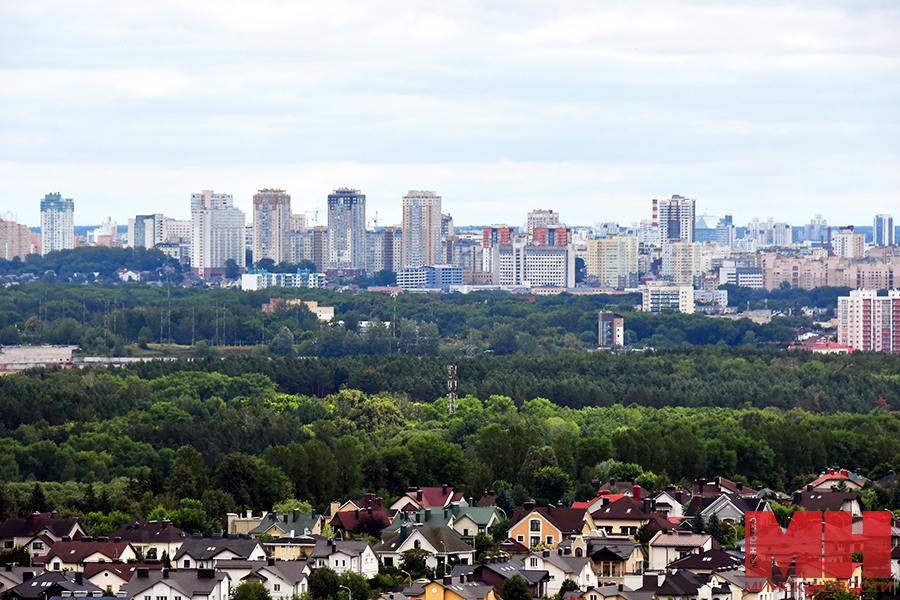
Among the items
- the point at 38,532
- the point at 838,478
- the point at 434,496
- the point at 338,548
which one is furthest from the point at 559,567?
the point at 838,478

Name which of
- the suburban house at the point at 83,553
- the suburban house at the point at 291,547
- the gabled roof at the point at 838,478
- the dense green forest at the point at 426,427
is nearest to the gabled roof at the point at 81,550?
the suburban house at the point at 83,553

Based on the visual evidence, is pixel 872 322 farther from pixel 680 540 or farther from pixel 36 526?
pixel 36 526

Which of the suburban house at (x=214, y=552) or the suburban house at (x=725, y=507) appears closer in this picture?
the suburban house at (x=214, y=552)

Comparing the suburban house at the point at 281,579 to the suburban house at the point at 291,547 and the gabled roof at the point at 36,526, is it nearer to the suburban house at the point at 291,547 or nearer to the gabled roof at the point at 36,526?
the suburban house at the point at 291,547

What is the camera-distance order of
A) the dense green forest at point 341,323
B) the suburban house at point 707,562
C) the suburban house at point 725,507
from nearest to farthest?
1. the suburban house at point 707,562
2. the suburban house at point 725,507
3. the dense green forest at point 341,323

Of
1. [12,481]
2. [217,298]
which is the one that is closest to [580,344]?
[217,298]

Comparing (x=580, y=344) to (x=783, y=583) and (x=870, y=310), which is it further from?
(x=783, y=583)
